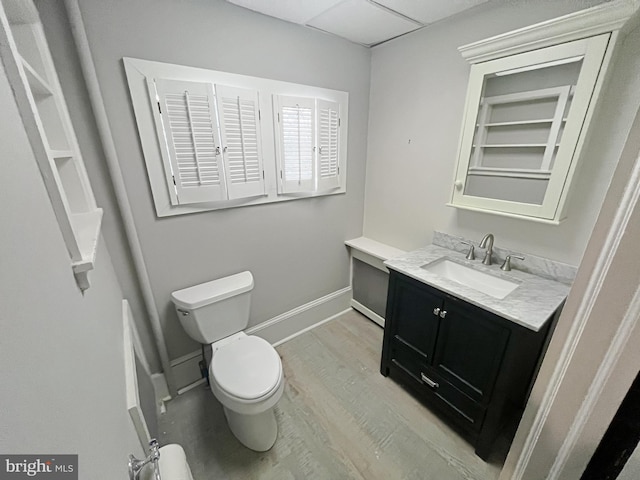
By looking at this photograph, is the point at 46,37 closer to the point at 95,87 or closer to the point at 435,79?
the point at 95,87

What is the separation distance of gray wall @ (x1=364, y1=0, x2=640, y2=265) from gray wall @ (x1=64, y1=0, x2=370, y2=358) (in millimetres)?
198

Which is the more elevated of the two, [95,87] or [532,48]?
[532,48]

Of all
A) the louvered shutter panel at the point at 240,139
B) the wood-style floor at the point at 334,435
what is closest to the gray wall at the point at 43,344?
the wood-style floor at the point at 334,435

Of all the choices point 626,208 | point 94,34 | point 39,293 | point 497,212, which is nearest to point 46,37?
point 94,34

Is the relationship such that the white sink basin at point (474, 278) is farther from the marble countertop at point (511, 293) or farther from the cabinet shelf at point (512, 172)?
the cabinet shelf at point (512, 172)

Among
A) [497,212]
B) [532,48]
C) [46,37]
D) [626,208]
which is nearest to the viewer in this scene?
[626,208]

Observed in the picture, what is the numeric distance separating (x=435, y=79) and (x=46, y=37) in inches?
75.8

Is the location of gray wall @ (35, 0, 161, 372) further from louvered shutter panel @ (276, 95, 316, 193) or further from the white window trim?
louvered shutter panel @ (276, 95, 316, 193)

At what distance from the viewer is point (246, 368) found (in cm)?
135

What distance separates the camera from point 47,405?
1.18ft

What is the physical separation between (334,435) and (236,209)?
56.7 inches

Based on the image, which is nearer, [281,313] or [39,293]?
[39,293]

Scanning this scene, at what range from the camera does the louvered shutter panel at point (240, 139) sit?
4.70 ft

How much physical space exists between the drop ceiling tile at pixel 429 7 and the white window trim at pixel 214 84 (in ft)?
1.92
